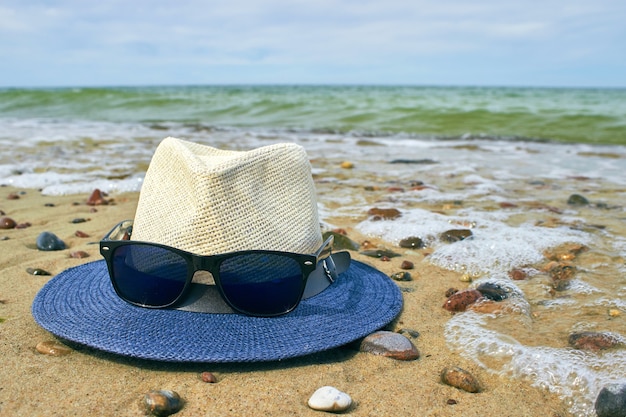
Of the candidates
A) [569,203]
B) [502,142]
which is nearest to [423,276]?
[569,203]

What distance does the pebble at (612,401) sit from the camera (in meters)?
1.71

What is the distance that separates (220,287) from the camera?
6.84 ft

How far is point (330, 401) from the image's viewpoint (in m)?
1.76

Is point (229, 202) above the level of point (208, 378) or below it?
above

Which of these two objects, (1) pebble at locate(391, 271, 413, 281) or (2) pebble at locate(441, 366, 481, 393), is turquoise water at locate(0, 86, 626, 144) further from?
(2) pebble at locate(441, 366, 481, 393)

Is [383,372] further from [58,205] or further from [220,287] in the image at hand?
[58,205]

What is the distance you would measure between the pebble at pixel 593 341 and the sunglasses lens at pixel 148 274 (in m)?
1.52

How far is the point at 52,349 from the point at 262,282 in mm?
793

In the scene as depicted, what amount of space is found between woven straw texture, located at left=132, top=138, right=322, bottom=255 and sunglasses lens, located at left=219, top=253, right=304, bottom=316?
0.21 ft

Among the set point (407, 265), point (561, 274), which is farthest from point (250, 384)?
point (561, 274)

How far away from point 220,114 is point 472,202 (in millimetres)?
13211

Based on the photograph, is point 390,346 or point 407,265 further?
point 407,265

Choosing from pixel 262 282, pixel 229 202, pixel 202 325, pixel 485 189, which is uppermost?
pixel 229 202

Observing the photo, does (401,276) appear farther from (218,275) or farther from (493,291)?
(218,275)
